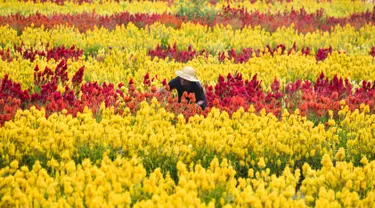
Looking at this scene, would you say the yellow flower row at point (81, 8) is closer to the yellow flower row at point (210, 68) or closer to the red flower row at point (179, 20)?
the red flower row at point (179, 20)

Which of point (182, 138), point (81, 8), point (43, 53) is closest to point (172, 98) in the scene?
point (182, 138)

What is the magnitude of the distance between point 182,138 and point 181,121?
1.54 ft

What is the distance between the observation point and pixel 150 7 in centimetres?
1844

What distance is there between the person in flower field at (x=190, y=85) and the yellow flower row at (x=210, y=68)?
0.75 metres

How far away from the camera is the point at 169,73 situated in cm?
Answer: 898

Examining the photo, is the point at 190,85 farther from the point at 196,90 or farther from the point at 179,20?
the point at 179,20

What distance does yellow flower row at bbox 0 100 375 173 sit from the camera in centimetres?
502

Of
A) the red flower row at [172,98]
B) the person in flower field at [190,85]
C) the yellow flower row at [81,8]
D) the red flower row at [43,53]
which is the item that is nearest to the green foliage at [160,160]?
the red flower row at [172,98]

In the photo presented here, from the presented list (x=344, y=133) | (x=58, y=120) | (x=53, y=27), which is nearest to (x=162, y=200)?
(x=58, y=120)

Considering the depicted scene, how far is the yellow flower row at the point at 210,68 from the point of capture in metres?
8.77

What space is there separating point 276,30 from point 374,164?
10242 millimetres

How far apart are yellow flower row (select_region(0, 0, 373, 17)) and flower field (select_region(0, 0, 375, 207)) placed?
301cm

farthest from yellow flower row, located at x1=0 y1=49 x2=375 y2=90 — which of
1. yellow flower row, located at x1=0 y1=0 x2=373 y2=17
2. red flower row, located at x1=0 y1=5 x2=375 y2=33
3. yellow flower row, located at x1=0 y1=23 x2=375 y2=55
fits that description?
yellow flower row, located at x1=0 y1=0 x2=373 y2=17

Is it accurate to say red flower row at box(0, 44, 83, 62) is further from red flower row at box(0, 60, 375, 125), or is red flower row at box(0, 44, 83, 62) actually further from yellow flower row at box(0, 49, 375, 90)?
red flower row at box(0, 60, 375, 125)
